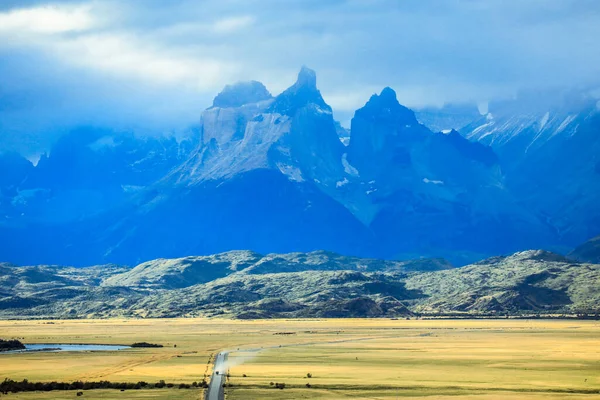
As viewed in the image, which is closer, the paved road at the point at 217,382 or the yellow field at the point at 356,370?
the paved road at the point at 217,382

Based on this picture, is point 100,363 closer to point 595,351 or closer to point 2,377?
point 2,377

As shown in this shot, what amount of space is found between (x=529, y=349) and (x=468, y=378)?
54.4 m

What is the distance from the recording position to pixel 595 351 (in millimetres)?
180250

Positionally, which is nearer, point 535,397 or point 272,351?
point 535,397

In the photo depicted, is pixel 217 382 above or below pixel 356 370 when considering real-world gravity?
below

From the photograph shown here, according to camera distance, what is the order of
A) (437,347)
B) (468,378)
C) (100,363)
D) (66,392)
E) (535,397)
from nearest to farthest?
(535,397)
(66,392)
(468,378)
(100,363)
(437,347)

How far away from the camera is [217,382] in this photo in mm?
132625

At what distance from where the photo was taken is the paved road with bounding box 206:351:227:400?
386 ft

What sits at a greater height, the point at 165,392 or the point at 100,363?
the point at 100,363

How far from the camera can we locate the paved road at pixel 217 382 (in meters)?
118

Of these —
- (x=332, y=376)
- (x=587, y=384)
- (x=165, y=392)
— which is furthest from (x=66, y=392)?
(x=587, y=384)

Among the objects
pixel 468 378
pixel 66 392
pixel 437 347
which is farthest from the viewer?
pixel 437 347

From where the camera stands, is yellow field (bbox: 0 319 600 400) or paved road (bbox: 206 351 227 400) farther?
yellow field (bbox: 0 319 600 400)

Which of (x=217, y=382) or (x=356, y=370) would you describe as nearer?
(x=217, y=382)
